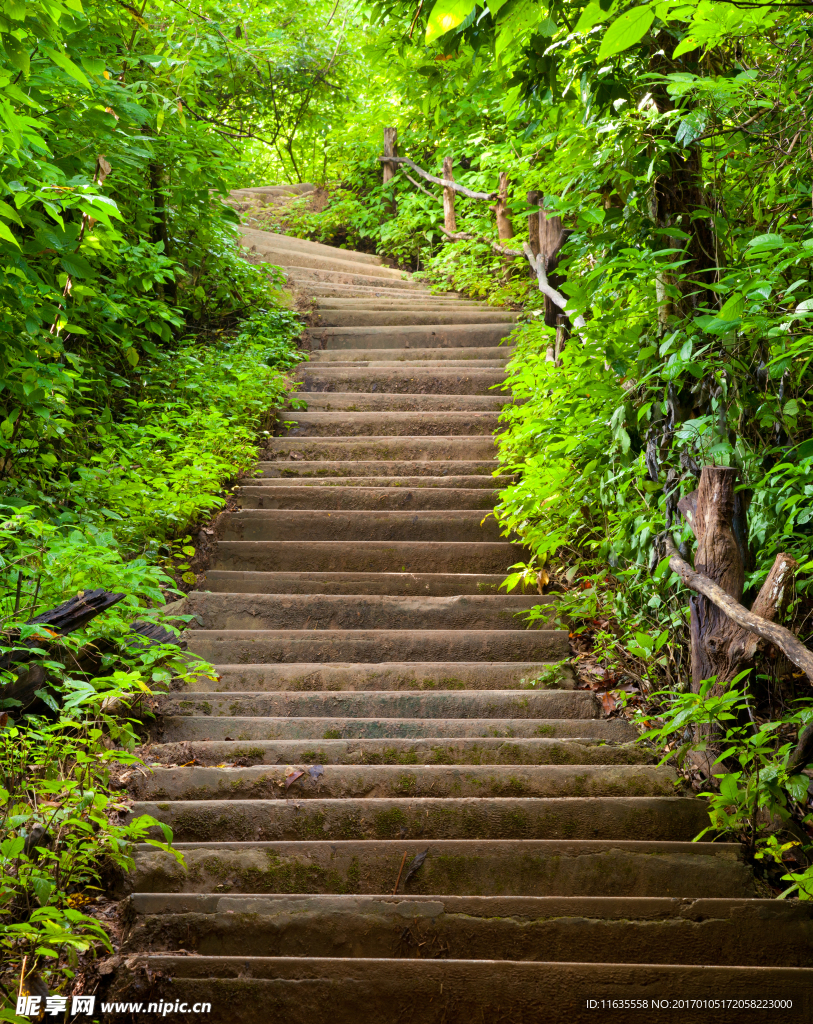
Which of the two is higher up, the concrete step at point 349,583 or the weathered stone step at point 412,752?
the concrete step at point 349,583

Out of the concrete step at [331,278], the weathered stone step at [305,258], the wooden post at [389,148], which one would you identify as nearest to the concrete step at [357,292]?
the concrete step at [331,278]

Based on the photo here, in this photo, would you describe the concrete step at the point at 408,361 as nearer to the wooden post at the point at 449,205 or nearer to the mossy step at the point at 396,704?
the mossy step at the point at 396,704

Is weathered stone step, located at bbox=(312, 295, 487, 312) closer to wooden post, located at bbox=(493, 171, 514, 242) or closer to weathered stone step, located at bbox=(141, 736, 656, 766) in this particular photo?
wooden post, located at bbox=(493, 171, 514, 242)

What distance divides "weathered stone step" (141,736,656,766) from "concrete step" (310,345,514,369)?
14.5 feet

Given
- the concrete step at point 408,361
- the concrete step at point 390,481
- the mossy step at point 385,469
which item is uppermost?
the concrete step at point 408,361

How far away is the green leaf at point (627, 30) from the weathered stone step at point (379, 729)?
2293 millimetres

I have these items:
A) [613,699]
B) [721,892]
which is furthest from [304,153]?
[721,892]

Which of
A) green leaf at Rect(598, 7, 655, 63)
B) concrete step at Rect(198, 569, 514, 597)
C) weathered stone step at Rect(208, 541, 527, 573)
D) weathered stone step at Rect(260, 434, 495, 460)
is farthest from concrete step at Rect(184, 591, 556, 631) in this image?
green leaf at Rect(598, 7, 655, 63)

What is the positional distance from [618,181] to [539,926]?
3034mm

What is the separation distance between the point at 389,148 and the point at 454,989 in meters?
12.3

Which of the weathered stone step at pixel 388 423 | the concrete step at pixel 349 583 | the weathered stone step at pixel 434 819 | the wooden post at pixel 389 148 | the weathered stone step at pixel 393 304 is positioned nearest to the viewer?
the weathered stone step at pixel 434 819

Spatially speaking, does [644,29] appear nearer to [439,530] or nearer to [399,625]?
[399,625]

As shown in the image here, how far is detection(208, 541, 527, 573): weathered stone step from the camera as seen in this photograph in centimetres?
425

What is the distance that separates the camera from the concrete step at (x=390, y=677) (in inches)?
126
